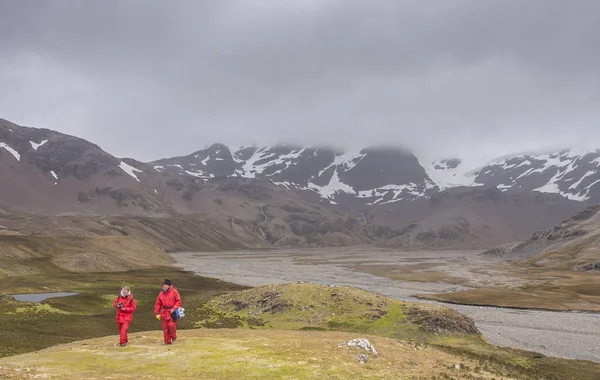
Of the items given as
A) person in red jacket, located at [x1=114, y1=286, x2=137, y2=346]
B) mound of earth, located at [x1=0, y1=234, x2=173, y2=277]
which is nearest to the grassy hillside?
person in red jacket, located at [x1=114, y1=286, x2=137, y2=346]

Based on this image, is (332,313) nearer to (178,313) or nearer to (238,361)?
(178,313)

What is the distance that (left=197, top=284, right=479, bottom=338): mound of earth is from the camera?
177 ft

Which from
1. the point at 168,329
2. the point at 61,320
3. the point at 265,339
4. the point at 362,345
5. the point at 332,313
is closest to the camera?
the point at 168,329

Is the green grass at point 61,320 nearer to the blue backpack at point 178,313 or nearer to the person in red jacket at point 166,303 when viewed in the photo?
the person in red jacket at point 166,303

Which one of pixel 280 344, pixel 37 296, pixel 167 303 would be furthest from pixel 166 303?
pixel 37 296

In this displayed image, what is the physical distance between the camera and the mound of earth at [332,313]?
177ft

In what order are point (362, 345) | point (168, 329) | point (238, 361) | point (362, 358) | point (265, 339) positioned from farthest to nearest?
point (265, 339) < point (362, 345) < point (168, 329) < point (362, 358) < point (238, 361)

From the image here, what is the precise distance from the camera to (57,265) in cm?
12962

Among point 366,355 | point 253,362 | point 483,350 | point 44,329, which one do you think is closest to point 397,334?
point 483,350

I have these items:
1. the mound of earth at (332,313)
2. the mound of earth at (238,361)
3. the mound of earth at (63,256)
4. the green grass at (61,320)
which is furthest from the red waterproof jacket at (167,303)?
the mound of earth at (63,256)

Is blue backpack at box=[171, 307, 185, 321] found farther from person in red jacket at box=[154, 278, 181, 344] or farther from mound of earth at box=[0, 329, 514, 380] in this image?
mound of earth at box=[0, 329, 514, 380]

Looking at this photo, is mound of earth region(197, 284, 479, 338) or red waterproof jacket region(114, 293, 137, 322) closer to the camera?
red waterproof jacket region(114, 293, 137, 322)

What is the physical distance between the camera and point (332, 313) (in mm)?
58406

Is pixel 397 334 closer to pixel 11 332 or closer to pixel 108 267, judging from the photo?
pixel 11 332
